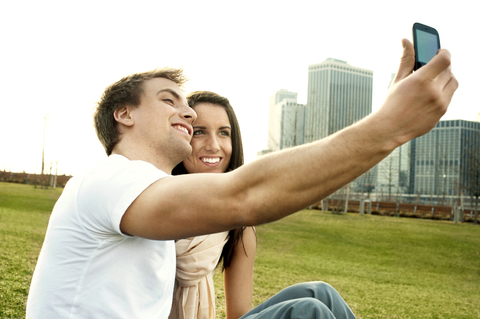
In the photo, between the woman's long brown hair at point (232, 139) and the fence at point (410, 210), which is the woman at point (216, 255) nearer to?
the woman's long brown hair at point (232, 139)

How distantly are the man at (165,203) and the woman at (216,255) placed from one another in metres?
0.81

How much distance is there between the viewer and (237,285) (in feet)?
8.04

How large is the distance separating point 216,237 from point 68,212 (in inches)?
49.0

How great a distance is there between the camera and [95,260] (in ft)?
4.19

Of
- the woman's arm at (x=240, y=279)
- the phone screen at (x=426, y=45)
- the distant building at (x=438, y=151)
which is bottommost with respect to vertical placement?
the woman's arm at (x=240, y=279)

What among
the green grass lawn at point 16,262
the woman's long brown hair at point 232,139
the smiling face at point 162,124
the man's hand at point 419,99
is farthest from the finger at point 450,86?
the green grass lawn at point 16,262

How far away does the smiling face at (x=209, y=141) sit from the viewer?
→ 2605mm

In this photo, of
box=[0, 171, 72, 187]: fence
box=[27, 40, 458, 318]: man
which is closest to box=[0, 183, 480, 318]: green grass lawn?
box=[27, 40, 458, 318]: man

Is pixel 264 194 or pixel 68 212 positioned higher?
pixel 264 194

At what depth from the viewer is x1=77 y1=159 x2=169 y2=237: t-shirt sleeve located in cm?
114

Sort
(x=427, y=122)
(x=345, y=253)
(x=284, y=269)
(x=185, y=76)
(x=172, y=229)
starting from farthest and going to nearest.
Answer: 1. (x=345, y=253)
2. (x=284, y=269)
3. (x=185, y=76)
4. (x=172, y=229)
5. (x=427, y=122)

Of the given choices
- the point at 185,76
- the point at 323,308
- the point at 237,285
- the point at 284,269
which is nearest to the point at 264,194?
the point at 323,308

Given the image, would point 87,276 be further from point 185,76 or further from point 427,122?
point 185,76

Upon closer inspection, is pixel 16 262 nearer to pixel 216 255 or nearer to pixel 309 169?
pixel 216 255
